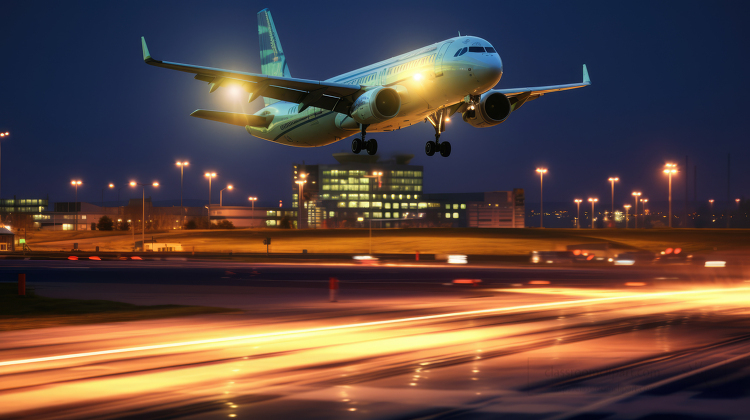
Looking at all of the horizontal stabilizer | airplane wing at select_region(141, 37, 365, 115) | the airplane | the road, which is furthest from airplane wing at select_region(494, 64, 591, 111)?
the horizontal stabilizer

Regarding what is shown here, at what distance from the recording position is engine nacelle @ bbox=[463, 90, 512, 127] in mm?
32375

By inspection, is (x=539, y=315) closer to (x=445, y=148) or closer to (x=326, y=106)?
(x=445, y=148)

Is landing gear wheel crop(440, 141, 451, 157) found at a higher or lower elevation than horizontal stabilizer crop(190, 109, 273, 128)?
lower

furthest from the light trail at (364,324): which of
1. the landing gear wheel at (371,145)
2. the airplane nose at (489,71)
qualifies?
the landing gear wheel at (371,145)

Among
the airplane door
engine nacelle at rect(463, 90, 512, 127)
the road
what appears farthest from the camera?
engine nacelle at rect(463, 90, 512, 127)

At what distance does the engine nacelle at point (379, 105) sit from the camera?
99.3 ft

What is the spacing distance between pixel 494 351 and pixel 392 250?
75.4 metres

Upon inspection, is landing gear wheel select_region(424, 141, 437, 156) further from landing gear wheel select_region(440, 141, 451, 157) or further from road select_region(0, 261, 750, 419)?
road select_region(0, 261, 750, 419)

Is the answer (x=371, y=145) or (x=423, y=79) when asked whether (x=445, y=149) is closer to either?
(x=371, y=145)

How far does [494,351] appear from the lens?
51.7 ft

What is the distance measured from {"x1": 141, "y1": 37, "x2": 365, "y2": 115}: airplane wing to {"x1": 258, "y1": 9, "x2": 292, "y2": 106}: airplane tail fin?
15834 mm

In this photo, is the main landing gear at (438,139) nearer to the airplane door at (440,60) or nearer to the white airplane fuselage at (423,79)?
the white airplane fuselage at (423,79)

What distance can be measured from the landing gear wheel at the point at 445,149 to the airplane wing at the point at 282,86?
16.2 ft

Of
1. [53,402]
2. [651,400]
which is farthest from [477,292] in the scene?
[53,402]
